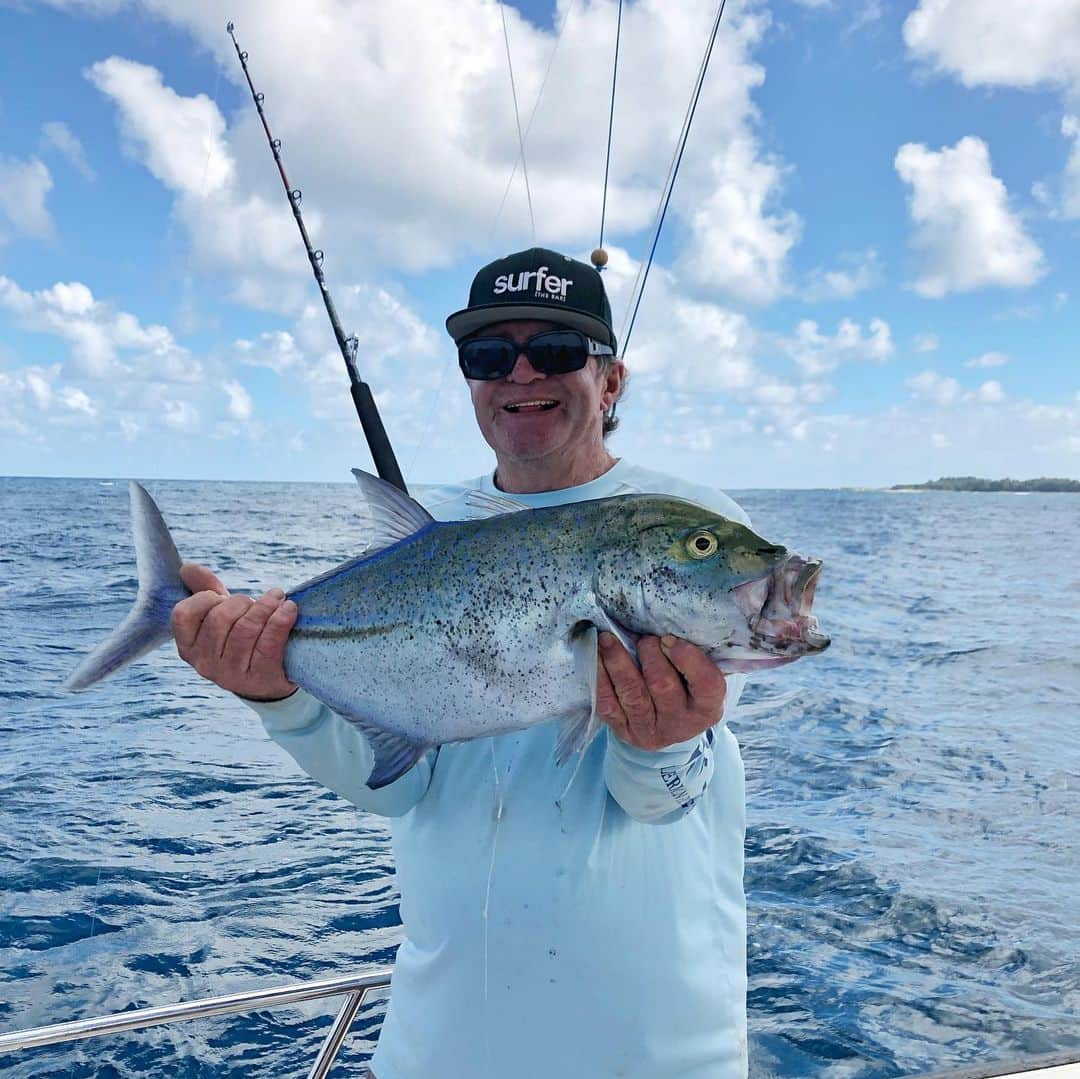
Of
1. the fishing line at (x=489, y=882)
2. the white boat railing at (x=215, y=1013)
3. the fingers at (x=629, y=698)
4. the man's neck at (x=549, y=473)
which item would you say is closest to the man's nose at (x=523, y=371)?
the man's neck at (x=549, y=473)

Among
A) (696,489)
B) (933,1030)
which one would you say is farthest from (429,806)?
(933,1030)

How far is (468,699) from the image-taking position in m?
2.38

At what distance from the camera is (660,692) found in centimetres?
222

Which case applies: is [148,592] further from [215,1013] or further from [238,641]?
[215,1013]

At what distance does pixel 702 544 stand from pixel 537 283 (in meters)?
1.01

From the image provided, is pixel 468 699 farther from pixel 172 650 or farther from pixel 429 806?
pixel 172 650

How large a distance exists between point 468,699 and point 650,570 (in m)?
0.58

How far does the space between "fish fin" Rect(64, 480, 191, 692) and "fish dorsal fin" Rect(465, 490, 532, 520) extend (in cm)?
92

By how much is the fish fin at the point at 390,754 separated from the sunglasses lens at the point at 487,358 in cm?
113

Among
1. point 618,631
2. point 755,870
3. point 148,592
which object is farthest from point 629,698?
point 755,870

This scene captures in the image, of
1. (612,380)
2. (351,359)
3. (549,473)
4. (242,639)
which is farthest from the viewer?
(351,359)

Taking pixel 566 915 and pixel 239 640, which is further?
pixel 239 640

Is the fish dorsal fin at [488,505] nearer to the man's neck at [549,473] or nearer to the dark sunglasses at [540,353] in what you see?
the man's neck at [549,473]

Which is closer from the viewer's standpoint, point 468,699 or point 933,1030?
point 468,699
